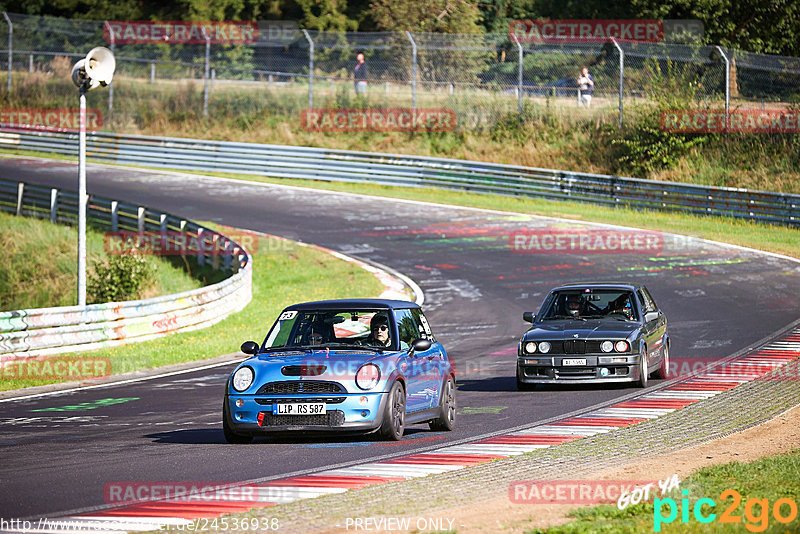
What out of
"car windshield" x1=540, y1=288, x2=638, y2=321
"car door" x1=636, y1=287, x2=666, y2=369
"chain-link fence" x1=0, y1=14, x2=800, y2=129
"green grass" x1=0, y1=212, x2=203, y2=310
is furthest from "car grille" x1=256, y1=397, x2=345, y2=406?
"chain-link fence" x1=0, y1=14, x2=800, y2=129

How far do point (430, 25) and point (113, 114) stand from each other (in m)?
17.8

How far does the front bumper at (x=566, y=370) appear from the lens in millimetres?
14898

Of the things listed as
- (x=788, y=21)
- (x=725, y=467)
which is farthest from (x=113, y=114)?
(x=725, y=467)

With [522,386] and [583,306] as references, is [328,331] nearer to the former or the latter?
[522,386]

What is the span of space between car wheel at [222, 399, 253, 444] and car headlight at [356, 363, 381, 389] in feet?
4.06

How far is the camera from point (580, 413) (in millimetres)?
12852

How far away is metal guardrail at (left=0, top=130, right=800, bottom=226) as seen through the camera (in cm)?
3369

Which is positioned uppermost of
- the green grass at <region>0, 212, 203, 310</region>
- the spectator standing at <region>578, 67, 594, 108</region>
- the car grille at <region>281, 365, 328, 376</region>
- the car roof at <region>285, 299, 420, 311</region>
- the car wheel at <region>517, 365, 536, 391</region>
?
the spectator standing at <region>578, 67, 594, 108</region>

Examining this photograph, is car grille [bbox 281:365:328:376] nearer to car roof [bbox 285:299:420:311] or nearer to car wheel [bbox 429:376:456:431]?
car roof [bbox 285:299:420:311]

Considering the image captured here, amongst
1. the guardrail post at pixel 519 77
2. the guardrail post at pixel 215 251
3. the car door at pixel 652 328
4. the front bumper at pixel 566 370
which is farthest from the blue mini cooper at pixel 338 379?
the guardrail post at pixel 519 77

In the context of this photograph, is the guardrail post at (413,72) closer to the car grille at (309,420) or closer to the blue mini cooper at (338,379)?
the blue mini cooper at (338,379)

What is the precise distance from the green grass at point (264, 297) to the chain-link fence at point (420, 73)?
12.8 m

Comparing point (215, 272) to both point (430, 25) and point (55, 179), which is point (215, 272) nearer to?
point (55, 179)

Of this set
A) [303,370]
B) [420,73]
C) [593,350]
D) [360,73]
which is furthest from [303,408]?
[360,73]
